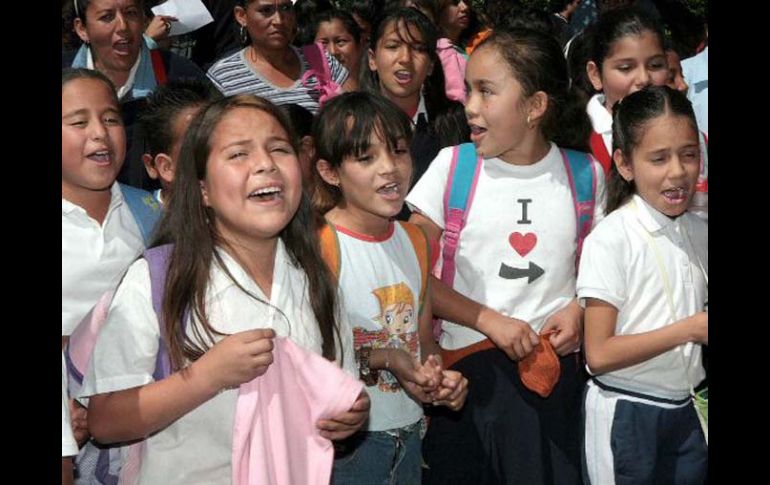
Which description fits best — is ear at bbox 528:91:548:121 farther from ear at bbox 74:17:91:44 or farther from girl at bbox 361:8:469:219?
ear at bbox 74:17:91:44

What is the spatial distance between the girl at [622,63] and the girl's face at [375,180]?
102 centimetres

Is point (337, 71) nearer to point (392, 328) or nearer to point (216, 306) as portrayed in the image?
point (392, 328)

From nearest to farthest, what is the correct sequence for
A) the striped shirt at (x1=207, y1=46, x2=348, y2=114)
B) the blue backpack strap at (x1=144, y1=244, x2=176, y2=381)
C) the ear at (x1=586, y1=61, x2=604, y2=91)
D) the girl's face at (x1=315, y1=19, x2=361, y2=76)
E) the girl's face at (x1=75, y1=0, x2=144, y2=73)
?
the blue backpack strap at (x1=144, y1=244, x2=176, y2=381) → the ear at (x1=586, y1=61, x2=604, y2=91) → the girl's face at (x1=75, y1=0, x2=144, y2=73) → the striped shirt at (x1=207, y1=46, x2=348, y2=114) → the girl's face at (x1=315, y1=19, x2=361, y2=76)

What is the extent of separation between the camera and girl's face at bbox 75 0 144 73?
423cm

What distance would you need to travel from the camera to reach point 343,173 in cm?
304

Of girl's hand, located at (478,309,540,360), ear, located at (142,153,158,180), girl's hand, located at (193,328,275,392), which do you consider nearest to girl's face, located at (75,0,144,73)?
ear, located at (142,153,158,180)

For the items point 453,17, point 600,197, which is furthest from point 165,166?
point 453,17

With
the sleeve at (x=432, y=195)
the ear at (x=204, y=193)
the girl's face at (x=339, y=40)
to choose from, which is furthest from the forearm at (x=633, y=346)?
the girl's face at (x=339, y=40)

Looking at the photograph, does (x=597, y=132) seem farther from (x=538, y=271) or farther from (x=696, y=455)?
(x=696, y=455)

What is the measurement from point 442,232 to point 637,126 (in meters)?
0.69

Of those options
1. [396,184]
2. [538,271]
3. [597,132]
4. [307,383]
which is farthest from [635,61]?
[307,383]

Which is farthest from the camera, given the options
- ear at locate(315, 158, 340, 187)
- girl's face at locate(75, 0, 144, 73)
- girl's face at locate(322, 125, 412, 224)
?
girl's face at locate(75, 0, 144, 73)

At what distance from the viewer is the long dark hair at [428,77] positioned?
14.1 ft

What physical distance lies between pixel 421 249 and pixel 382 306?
0.27 meters
